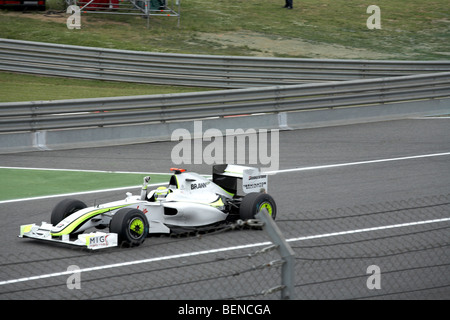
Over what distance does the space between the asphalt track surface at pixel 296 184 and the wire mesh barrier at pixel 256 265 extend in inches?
1.2

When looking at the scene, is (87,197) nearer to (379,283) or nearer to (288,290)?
(379,283)

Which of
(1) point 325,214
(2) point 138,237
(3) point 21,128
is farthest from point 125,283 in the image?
(3) point 21,128

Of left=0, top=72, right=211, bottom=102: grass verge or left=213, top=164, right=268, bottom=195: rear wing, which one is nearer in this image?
left=213, top=164, right=268, bottom=195: rear wing

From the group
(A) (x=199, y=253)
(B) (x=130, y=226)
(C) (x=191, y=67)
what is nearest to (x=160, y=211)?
(B) (x=130, y=226)

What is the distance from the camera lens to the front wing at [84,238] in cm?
893

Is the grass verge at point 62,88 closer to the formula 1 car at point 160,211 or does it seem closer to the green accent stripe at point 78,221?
the formula 1 car at point 160,211

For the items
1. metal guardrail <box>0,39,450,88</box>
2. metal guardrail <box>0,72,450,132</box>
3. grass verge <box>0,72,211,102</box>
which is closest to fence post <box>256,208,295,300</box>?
metal guardrail <box>0,72,450,132</box>

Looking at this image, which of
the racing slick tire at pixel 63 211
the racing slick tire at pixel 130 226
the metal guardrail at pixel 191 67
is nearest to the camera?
the racing slick tire at pixel 130 226

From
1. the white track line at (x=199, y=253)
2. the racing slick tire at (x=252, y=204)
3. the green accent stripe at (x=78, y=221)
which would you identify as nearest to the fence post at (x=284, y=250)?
the white track line at (x=199, y=253)

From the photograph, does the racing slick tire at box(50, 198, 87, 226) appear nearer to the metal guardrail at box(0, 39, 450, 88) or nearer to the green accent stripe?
the green accent stripe

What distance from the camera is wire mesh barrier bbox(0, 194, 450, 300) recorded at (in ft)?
24.8

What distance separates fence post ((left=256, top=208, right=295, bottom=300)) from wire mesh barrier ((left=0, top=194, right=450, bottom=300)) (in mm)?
1072
